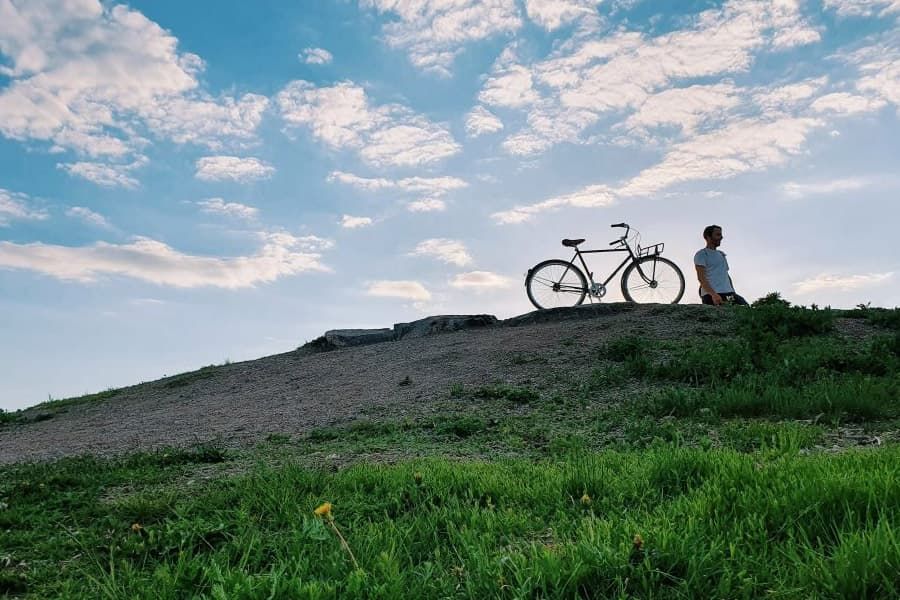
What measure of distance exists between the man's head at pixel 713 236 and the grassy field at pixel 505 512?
20.6ft

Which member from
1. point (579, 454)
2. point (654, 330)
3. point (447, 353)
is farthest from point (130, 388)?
point (579, 454)

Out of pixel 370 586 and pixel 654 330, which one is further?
pixel 654 330

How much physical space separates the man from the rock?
14.1ft

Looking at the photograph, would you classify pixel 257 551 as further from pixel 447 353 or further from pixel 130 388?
pixel 130 388

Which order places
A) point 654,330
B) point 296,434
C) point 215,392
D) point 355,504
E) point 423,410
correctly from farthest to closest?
point 215,392 → point 654,330 → point 423,410 → point 296,434 → point 355,504

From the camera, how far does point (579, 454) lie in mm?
5457

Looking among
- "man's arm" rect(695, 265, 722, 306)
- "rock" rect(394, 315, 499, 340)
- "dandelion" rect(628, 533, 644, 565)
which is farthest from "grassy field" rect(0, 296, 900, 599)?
"rock" rect(394, 315, 499, 340)

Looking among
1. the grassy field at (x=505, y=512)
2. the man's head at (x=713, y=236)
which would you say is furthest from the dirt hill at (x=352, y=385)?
the grassy field at (x=505, y=512)

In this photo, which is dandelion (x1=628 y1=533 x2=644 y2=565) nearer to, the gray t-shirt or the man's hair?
the gray t-shirt

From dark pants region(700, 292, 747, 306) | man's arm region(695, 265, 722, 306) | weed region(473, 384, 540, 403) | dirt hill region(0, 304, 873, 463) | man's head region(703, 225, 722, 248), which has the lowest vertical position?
weed region(473, 384, 540, 403)

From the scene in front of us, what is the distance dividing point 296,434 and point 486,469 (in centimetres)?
368

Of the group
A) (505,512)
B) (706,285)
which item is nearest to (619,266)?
(706,285)

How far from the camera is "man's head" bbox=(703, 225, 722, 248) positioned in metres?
13.4

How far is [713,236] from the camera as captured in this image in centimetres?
1334
